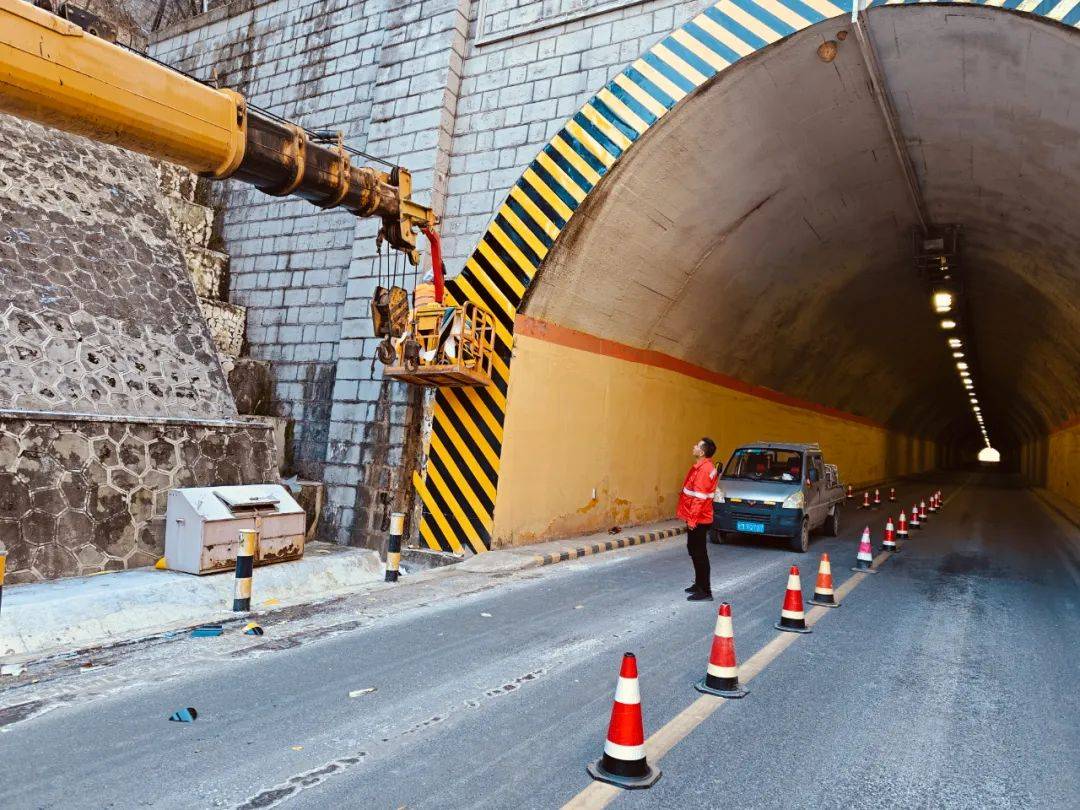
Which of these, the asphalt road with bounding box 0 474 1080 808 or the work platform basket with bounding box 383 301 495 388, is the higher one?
the work platform basket with bounding box 383 301 495 388

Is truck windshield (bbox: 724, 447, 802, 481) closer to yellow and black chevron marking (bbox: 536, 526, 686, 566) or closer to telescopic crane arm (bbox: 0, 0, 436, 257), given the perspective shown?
yellow and black chevron marking (bbox: 536, 526, 686, 566)

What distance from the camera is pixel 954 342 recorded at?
1041 inches

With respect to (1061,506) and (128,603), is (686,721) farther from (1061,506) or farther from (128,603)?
(1061,506)

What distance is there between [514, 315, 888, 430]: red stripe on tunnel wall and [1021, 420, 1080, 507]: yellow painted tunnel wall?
12.1 meters

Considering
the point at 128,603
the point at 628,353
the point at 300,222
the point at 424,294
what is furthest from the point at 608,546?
the point at 300,222

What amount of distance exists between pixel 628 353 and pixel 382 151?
19.8ft

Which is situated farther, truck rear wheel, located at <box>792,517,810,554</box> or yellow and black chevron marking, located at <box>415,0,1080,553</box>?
truck rear wheel, located at <box>792,517,810,554</box>

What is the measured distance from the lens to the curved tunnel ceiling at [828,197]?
9508 mm

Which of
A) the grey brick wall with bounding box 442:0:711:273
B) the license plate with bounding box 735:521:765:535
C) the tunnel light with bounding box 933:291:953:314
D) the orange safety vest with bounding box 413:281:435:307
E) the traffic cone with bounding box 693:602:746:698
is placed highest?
the grey brick wall with bounding box 442:0:711:273

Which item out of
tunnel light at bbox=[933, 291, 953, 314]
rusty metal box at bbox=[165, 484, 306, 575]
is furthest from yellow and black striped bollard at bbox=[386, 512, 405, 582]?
tunnel light at bbox=[933, 291, 953, 314]

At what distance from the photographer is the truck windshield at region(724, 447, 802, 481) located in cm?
1318

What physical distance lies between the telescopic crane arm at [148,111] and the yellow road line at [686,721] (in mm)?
5865

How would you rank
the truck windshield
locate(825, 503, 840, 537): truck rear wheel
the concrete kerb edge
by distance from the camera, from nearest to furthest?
the truck windshield, locate(825, 503, 840, 537): truck rear wheel, the concrete kerb edge

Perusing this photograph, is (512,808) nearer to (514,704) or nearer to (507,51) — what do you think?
(514,704)
